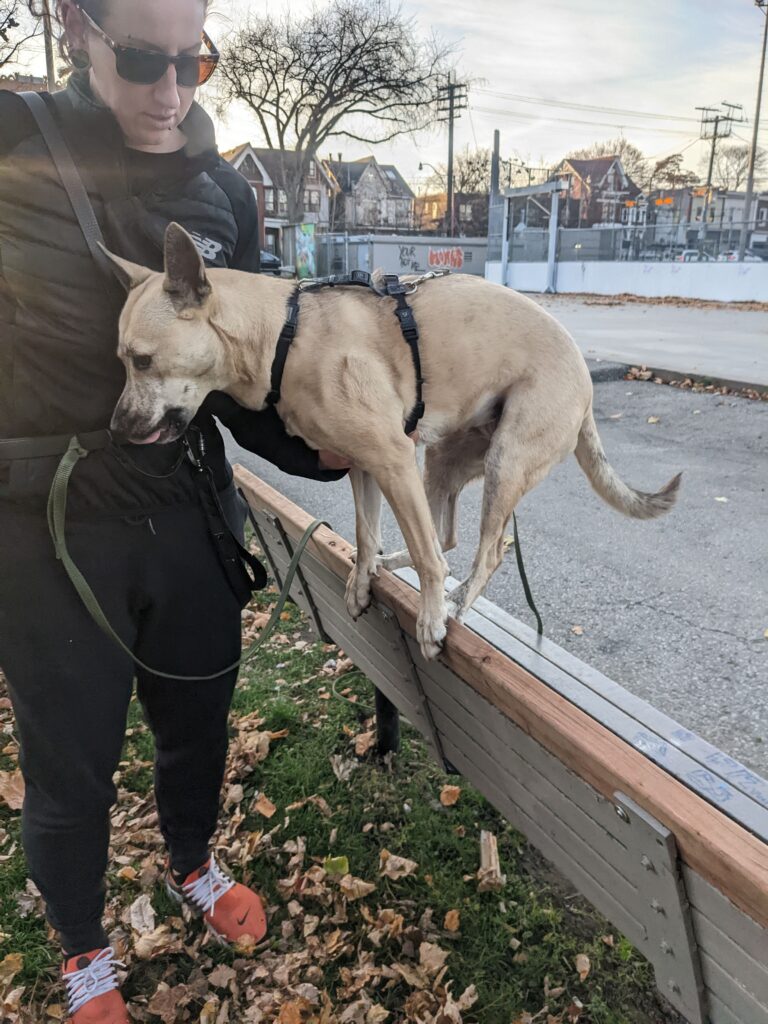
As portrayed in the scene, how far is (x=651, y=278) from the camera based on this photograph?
94.9ft

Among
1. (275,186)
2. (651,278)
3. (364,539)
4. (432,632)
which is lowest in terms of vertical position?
(651,278)

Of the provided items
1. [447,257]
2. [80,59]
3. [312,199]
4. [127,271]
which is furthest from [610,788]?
[312,199]

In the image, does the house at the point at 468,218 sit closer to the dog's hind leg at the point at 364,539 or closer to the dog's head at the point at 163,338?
the dog's hind leg at the point at 364,539

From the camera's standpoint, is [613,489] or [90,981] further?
[613,489]

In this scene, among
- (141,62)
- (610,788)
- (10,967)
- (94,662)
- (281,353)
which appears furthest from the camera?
(10,967)

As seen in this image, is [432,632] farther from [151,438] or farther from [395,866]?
[395,866]

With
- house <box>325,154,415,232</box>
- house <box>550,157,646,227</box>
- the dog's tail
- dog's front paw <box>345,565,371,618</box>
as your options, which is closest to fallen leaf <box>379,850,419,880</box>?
dog's front paw <box>345,565,371,618</box>

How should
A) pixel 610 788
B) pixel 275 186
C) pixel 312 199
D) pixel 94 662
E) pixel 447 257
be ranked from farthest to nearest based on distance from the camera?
pixel 312 199
pixel 275 186
pixel 447 257
pixel 94 662
pixel 610 788

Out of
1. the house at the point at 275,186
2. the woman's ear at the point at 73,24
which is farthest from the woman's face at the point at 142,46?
the house at the point at 275,186

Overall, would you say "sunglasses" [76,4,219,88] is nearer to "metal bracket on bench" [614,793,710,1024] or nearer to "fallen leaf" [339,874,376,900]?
"metal bracket on bench" [614,793,710,1024]

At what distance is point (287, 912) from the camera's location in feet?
8.79

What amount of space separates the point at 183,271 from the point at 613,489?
5.33 ft

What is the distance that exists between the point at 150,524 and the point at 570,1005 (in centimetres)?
187

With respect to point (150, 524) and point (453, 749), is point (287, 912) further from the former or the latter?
point (150, 524)
